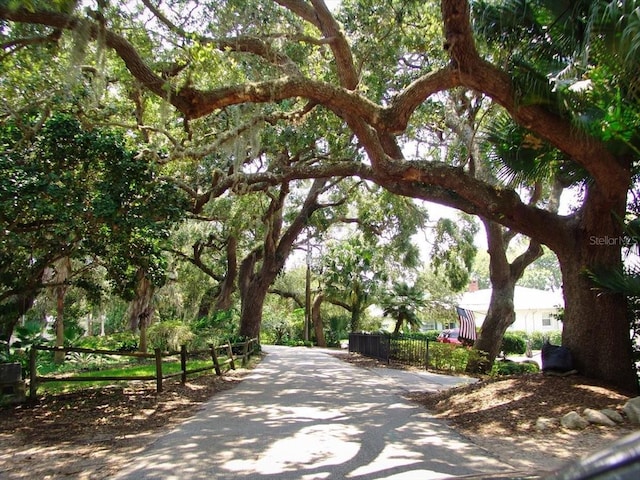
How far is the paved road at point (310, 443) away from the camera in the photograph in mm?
5410

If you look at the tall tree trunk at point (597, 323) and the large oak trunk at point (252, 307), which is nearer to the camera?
the tall tree trunk at point (597, 323)

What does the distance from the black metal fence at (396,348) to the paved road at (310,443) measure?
712 centimetres

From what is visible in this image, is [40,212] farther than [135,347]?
No

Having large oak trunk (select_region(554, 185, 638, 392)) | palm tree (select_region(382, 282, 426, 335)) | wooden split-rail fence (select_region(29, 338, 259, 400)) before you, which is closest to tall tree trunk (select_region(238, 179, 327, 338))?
wooden split-rail fence (select_region(29, 338, 259, 400))

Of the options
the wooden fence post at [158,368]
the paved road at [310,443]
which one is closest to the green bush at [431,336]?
the paved road at [310,443]

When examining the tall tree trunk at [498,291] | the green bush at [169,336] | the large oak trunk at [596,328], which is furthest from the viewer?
the green bush at [169,336]

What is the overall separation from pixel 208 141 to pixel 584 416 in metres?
10.8

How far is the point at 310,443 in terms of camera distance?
21.9 feet

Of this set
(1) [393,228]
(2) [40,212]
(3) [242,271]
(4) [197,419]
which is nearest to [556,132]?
(4) [197,419]

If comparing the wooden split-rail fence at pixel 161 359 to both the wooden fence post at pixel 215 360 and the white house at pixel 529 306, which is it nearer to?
the wooden fence post at pixel 215 360

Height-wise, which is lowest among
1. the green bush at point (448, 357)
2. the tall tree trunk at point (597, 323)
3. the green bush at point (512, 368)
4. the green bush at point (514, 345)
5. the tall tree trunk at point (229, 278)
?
the green bush at point (514, 345)

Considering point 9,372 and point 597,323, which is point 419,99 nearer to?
point 597,323

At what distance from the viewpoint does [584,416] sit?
22.5 ft

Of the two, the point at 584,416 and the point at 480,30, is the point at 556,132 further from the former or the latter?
the point at 584,416
